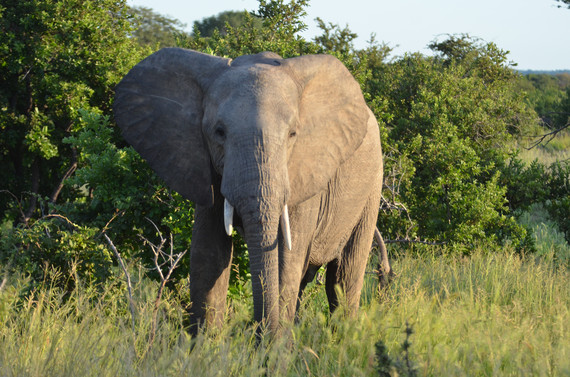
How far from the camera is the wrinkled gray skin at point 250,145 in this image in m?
3.81

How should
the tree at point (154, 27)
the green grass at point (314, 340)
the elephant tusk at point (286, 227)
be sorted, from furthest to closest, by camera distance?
1. the tree at point (154, 27)
2. the elephant tusk at point (286, 227)
3. the green grass at point (314, 340)

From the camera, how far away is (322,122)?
4582 millimetres

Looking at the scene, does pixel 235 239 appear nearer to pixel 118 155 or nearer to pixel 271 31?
pixel 118 155

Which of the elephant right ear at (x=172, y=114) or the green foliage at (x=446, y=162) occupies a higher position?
the elephant right ear at (x=172, y=114)

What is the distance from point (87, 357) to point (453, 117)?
7.43 metres

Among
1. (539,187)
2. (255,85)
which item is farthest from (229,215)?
(539,187)

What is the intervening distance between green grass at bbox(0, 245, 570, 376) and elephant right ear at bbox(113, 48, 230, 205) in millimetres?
857

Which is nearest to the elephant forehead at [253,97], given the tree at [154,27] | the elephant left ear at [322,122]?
the elephant left ear at [322,122]

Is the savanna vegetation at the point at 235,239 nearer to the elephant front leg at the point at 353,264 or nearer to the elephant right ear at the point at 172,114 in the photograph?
the elephant front leg at the point at 353,264

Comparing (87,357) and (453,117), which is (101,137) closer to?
(87,357)

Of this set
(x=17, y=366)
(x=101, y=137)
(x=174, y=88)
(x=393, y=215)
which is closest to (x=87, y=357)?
(x=17, y=366)

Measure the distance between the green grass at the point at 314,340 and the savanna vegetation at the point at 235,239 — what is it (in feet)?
0.08

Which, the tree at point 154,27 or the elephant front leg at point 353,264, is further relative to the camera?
the tree at point 154,27

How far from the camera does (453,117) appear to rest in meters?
9.62
